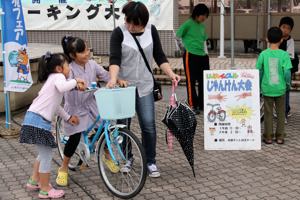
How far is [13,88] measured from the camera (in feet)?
21.0

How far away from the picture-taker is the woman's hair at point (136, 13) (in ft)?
14.3

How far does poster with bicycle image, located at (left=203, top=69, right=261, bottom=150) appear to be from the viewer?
222 inches

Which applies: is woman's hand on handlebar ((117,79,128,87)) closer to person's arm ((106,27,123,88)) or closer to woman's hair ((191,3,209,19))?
person's arm ((106,27,123,88))

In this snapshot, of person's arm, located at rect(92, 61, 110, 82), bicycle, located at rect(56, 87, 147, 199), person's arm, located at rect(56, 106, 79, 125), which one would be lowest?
bicycle, located at rect(56, 87, 147, 199)

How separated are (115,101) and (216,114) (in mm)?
1992

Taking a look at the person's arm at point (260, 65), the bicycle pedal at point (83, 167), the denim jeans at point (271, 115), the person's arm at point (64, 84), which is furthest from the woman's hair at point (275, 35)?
the person's arm at point (64, 84)

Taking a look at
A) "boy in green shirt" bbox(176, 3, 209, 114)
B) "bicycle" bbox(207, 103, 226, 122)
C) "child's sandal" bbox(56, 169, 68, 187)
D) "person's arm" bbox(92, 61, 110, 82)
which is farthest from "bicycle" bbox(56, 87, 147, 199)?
"boy in green shirt" bbox(176, 3, 209, 114)

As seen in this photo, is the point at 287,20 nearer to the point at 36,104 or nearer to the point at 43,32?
the point at 36,104

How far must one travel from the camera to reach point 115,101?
3988 mm

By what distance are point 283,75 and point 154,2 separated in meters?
6.86

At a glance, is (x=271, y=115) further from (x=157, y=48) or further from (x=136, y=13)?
(x=136, y=13)

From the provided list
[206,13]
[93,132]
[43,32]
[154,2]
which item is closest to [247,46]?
[154,2]

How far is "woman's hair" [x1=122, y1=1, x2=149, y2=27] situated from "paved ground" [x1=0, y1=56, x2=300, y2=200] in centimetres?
152

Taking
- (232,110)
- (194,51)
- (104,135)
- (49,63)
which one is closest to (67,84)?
(49,63)
